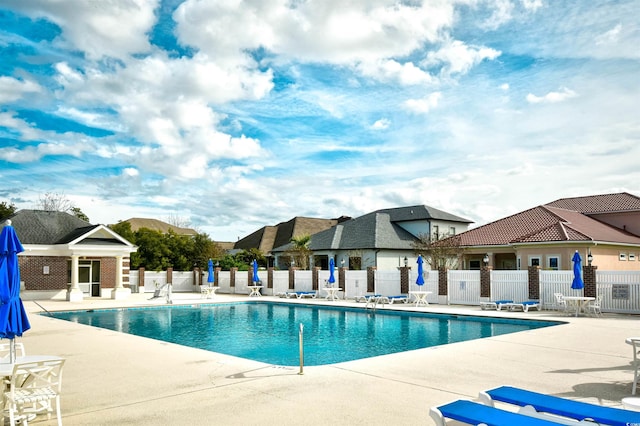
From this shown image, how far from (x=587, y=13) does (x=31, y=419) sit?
15.9 meters

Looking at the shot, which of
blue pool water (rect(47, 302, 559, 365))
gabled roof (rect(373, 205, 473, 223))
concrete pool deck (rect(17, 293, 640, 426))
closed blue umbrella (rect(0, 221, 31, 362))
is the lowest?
blue pool water (rect(47, 302, 559, 365))

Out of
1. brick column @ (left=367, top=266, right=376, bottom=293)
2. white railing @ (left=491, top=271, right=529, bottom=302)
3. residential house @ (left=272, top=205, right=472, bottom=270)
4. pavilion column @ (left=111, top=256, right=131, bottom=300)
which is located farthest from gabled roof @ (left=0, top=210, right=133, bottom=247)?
white railing @ (left=491, top=271, right=529, bottom=302)

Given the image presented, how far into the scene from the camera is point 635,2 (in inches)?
560

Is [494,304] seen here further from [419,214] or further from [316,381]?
[419,214]

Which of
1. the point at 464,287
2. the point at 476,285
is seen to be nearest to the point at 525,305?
the point at 476,285

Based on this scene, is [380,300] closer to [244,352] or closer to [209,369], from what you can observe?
[244,352]

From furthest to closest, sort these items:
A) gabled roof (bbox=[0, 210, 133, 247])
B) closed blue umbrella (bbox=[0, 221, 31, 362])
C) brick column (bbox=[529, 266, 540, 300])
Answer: gabled roof (bbox=[0, 210, 133, 247]), brick column (bbox=[529, 266, 540, 300]), closed blue umbrella (bbox=[0, 221, 31, 362])

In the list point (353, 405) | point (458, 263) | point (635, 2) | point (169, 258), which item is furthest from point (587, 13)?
point (169, 258)

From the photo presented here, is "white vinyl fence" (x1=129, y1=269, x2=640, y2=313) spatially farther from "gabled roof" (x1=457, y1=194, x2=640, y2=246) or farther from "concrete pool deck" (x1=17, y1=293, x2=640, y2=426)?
"concrete pool deck" (x1=17, y1=293, x2=640, y2=426)

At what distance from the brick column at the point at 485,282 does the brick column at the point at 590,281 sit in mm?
4263

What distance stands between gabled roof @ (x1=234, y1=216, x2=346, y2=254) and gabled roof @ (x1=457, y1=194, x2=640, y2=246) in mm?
28500

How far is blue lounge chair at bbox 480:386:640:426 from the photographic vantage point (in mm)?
4691

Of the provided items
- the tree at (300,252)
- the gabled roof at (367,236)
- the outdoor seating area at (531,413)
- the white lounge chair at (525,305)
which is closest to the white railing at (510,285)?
the white lounge chair at (525,305)

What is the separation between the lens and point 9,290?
7.17m
